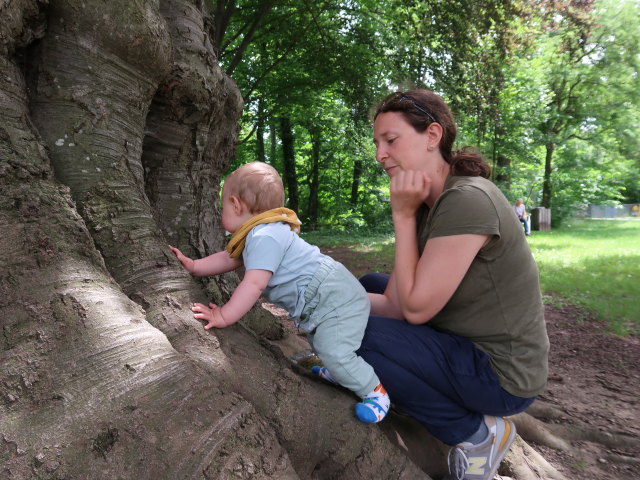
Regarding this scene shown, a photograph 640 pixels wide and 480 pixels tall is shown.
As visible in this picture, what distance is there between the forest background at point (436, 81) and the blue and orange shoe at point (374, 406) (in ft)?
8.72

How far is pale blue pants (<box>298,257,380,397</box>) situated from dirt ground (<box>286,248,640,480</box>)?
67.7 inches

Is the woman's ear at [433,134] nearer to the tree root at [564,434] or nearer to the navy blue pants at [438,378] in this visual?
the navy blue pants at [438,378]

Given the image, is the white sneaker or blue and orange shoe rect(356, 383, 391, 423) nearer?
blue and orange shoe rect(356, 383, 391, 423)

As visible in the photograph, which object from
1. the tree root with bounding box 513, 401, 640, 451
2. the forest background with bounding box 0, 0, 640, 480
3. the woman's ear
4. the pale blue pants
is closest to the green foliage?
the forest background with bounding box 0, 0, 640, 480

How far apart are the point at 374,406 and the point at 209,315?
2.70ft

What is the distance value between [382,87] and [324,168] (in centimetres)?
1440

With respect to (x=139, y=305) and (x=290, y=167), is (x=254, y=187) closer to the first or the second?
(x=139, y=305)

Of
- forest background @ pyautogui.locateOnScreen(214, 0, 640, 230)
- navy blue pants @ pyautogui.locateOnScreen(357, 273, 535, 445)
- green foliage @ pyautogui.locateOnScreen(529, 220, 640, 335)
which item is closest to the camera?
navy blue pants @ pyautogui.locateOnScreen(357, 273, 535, 445)

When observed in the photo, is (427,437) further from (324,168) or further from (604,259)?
(324,168)

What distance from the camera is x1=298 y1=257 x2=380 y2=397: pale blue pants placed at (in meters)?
2.01

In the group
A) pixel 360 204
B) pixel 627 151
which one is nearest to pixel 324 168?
pixel 360 204

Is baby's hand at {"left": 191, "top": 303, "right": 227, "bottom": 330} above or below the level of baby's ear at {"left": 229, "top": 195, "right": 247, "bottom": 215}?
below

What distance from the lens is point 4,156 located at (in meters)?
1.65

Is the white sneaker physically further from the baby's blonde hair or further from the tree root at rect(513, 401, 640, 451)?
the baby's blonde hair
